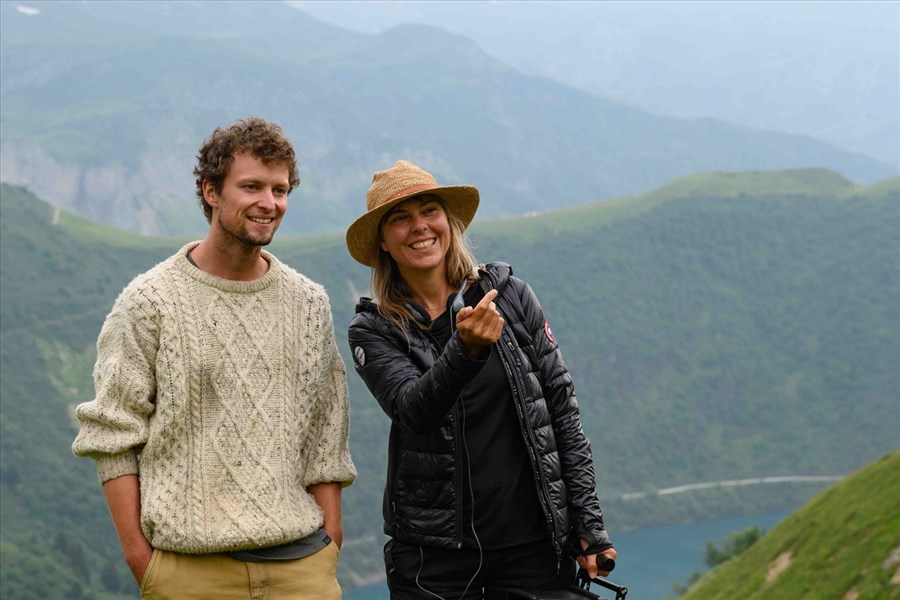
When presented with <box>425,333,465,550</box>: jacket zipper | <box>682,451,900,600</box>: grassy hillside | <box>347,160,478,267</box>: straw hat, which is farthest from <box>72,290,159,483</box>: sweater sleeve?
<box>682,451,900,600</box>: grassy hillside

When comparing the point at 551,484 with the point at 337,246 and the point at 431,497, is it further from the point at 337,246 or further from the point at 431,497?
the point at 337,246

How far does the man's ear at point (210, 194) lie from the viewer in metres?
4.99

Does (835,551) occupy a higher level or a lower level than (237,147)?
lower

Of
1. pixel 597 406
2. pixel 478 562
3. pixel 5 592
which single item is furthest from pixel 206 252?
pixel 597 406

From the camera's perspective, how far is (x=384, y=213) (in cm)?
521

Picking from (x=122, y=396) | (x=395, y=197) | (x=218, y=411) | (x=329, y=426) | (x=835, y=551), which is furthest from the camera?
(x=835, y=551)

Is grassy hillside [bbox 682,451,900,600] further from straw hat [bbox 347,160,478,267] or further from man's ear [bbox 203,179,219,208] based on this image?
man's ear [bbox 203,179,219,208]

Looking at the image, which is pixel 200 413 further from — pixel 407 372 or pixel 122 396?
pixel 407 372

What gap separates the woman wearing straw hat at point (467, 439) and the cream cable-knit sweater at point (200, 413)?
423mm

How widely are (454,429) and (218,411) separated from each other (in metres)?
0.96

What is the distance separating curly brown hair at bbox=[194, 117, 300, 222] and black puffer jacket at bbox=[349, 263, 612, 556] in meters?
0.77

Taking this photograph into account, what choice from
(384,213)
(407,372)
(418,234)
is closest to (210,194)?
(384,213)

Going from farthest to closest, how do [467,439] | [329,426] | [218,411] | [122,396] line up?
[329,426], [467,439], [218,411], [122,396]

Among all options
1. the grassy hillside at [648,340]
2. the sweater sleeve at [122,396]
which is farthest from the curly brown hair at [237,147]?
the grassy hillside at [648,340]
